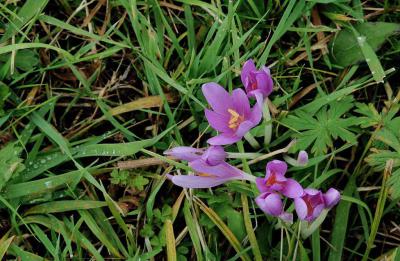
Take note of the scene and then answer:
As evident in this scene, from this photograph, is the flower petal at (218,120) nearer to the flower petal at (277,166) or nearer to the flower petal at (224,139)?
the flower petal at (224,139)

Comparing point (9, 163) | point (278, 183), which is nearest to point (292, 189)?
point (278, 183)

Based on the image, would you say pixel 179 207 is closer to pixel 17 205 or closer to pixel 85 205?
pixel 85 205

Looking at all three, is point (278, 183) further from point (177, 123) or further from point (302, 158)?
point (177, 123)

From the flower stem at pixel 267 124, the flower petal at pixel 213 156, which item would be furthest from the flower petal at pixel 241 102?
the flower petal at pixel 213 156

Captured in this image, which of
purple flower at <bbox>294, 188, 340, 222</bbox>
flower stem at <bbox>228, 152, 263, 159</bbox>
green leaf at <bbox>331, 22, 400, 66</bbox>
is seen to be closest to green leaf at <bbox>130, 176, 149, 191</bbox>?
flower stem at <bbox>228, 152, 263, 159</bbox>

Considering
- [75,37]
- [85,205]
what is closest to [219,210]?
[85,205]

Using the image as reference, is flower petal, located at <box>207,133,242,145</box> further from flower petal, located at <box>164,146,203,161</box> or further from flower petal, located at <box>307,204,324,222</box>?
flower petal, located at <box>307,204,324,222</box>
